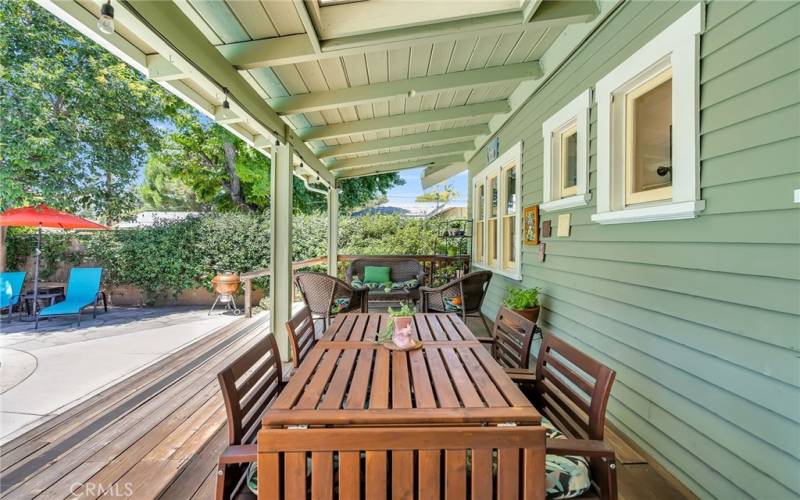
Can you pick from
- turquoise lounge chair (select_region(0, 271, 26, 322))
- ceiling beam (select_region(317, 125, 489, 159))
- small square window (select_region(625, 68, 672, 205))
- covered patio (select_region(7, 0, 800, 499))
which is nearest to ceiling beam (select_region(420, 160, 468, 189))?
ceiling beam (select_region(317, 125, 489, 159))

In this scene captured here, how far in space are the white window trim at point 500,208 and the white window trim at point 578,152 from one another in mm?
626

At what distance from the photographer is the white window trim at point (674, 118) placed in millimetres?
1642

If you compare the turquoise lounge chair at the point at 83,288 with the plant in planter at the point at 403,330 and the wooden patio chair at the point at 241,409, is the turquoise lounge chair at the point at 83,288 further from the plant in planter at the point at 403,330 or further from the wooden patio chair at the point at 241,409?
the plant in planter at the point at 403,330

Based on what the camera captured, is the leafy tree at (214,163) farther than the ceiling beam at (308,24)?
Yes

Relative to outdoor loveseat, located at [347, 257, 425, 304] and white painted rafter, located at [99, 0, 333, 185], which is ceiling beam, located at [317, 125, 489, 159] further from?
outdoor loveseat, located at [347, 257, 425, 304]

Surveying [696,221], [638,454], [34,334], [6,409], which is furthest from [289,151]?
[34,334]

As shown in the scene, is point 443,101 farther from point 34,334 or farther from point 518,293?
point 34,334

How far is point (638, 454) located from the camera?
1.99 meters

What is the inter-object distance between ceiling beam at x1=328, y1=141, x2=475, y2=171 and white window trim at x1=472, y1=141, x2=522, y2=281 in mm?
606

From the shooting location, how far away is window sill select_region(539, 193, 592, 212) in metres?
2.58

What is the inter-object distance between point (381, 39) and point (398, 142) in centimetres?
269

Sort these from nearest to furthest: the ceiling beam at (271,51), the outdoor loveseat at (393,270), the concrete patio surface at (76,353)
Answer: the ceiling beam at (271,51)
the concrete patio surface at (76,353)
the outdoor loveseat at (393,270)

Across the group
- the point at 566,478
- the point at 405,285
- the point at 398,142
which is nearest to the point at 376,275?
the point at 405,285

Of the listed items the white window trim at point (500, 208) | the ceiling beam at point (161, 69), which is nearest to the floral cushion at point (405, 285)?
the white window trim at point (500, 208)
